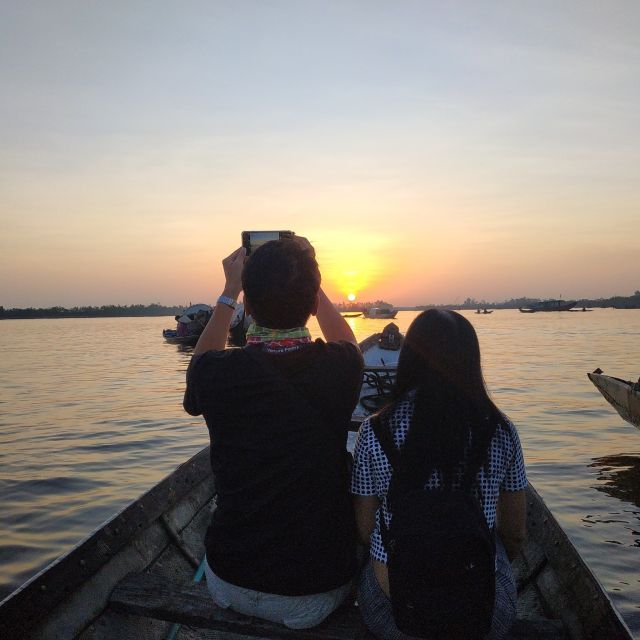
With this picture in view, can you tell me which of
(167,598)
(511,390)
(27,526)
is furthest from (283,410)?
(511,390)

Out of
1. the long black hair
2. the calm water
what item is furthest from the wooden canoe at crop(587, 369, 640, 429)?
the long black hair

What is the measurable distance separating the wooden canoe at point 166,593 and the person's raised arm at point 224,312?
136 cm

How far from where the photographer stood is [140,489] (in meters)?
10.0

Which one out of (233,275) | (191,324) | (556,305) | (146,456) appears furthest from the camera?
(556,305)

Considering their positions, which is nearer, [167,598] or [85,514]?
[167,598]

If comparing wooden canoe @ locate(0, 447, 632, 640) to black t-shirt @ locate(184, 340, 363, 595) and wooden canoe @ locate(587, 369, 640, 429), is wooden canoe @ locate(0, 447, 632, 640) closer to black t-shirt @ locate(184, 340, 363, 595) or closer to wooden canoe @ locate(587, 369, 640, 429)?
black t-shirt @ locate(184, 340, 363, 595)

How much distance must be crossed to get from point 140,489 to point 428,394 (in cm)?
906

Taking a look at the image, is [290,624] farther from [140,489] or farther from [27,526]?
[140,489]

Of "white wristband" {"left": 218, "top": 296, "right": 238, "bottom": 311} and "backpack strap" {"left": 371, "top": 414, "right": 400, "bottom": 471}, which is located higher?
"white wristband" {"left": 218, "top": 296, "right": 238, "bottom": 311}

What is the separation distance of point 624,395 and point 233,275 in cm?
1193

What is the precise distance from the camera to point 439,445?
2.22m

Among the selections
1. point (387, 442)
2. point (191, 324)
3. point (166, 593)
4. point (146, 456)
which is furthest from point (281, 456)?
point (191, 324)

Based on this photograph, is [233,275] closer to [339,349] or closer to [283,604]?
[339,349]

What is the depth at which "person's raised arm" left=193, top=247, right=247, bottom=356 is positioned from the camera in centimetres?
269
